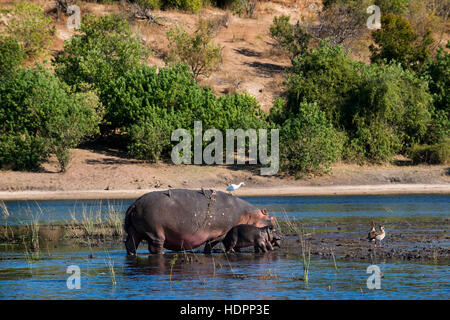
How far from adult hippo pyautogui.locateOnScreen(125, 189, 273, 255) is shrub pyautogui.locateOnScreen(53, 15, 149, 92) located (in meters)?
32.0

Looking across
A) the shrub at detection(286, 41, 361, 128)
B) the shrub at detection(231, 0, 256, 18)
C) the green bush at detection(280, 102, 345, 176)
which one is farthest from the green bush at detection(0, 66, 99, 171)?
the shrub at detection(231, 0, 256, 18)

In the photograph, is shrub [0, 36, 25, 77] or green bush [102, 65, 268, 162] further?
shrub [0, 36, 25, 77]

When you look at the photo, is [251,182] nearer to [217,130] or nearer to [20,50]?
[217,130]

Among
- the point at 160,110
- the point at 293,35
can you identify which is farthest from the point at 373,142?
the point at 293,35

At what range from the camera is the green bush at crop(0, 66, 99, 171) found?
41.3 metres

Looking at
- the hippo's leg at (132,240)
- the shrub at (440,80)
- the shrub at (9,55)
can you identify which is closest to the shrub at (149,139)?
the shrub at (9,55)

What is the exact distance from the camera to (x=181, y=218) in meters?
16.7

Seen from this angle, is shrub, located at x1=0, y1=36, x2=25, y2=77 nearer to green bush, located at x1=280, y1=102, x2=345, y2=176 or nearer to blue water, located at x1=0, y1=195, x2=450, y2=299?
green bush, located at x1=280, y1=102, x2=345, y2=176

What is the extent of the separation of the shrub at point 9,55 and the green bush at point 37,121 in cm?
625

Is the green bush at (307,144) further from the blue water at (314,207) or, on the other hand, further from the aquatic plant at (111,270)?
the aquatic plant at (111,270)

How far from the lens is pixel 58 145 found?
1628 inches

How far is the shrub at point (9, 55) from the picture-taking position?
50.1 meters

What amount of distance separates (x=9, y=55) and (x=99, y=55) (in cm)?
602

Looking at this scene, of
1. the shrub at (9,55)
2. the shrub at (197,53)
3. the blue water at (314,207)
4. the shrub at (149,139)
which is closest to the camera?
the blue water at (314,207)
